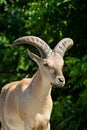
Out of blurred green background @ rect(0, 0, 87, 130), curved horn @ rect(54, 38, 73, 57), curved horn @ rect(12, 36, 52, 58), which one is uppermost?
curved horn @ rect(12, 36, 52, 58)

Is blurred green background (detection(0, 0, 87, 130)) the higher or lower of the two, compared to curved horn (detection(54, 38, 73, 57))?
lower

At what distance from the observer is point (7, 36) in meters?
17.2

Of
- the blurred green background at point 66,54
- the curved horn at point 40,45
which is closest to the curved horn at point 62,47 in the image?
the curved horn at point 40,45

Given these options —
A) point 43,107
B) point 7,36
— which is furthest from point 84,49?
point 43,107

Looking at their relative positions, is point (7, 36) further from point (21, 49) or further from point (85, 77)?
point (85, 77)

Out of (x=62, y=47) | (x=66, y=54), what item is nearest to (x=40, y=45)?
(x=62, y=47)

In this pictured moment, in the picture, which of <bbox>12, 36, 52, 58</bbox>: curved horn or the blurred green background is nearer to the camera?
<bbox>12, 36, 52, 58</bbox>: curved horn

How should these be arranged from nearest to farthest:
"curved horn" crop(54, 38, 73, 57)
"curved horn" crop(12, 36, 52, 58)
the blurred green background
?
"curved horn" crop(12, 36, 52, 58) < "curved horn" crop(54, 38, 73, 57) < the blurred green background

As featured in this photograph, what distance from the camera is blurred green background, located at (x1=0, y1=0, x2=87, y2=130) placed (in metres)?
12.8

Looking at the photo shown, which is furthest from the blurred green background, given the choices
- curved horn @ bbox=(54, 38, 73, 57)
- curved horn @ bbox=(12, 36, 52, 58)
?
curved horn @ bbox=(12, 36, 52, 58)

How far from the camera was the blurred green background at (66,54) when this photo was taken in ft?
42.0

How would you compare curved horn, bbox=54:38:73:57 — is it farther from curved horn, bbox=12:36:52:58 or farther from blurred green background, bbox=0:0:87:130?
blurred green background, bbox=0:0:87:130

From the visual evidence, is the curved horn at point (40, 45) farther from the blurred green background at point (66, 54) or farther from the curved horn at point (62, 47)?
the blurred green background at point (66, 54)

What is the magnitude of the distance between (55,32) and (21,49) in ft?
3.66
